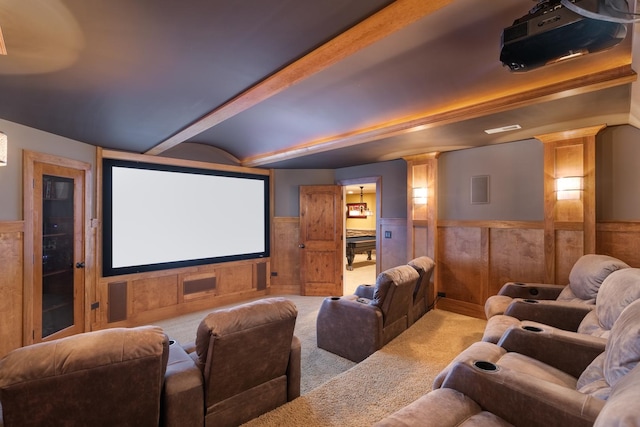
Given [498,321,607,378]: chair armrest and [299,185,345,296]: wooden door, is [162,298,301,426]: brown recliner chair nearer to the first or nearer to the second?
[498,321,607,378]: chair armrest

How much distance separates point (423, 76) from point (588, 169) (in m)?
2.37

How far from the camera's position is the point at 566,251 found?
3496 millimetres

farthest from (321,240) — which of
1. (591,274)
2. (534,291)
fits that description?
(591,274)

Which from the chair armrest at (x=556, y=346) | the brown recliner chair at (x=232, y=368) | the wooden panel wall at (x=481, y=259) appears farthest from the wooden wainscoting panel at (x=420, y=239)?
the brown recliner chair at (x=232, y=368)

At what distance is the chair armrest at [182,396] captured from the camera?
1.61 meters

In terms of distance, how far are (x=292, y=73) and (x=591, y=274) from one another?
303cm

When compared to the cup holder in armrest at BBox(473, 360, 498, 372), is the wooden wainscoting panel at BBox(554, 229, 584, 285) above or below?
above

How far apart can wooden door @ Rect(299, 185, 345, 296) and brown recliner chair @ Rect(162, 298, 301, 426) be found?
11.7 ft

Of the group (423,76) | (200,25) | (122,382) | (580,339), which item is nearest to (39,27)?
(200,25)

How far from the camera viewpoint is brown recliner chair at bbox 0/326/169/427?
117 centimetres

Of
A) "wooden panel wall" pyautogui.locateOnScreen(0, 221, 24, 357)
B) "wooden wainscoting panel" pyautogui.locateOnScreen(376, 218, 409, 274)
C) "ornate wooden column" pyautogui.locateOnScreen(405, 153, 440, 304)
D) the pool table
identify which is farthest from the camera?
the pool table

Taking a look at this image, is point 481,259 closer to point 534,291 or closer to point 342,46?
point 534,291

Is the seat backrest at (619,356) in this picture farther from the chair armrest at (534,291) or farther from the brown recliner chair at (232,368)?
the chair armrest at (534,291)

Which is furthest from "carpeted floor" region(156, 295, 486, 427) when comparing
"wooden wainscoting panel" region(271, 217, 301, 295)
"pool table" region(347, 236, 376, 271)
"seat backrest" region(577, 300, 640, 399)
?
"pool table" region(347, 236, 376, 271)
